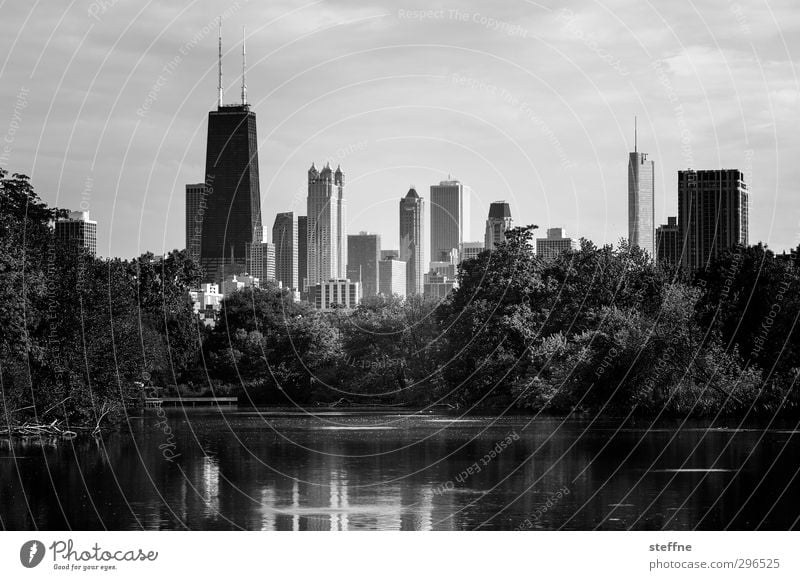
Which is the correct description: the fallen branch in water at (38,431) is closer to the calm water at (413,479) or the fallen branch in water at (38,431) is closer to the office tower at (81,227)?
the calm water at (413,479)

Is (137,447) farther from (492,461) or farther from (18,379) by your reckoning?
(492,461)

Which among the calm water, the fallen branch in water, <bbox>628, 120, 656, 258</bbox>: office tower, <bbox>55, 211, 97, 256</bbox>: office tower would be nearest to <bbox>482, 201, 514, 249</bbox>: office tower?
<bbox>628, 120, 656, 258</bbox>: office tower

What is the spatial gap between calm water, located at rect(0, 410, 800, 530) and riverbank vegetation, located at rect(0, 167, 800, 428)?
5.32 m

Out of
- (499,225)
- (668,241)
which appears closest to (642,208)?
(668,241)

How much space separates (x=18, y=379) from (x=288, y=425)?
1983cm

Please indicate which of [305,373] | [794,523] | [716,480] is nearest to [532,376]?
[305,373]

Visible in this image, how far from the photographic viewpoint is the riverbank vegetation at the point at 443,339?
2496 inches

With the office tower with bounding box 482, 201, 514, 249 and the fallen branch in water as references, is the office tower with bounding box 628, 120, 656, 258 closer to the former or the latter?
the office tower with bounding box 482, 201, 514, 249

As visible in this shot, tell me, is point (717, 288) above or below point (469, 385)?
above

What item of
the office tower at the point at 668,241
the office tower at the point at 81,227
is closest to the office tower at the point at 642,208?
the office tower at the point at 668,241

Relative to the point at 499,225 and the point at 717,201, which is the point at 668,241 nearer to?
the point at 717,201

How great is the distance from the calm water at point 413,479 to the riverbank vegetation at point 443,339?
5.32 metres

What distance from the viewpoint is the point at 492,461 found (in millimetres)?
49656

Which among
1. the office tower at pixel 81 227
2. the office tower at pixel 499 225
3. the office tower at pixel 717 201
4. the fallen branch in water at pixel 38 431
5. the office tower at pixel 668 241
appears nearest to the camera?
the fallen branch in water at pixel 38 431
